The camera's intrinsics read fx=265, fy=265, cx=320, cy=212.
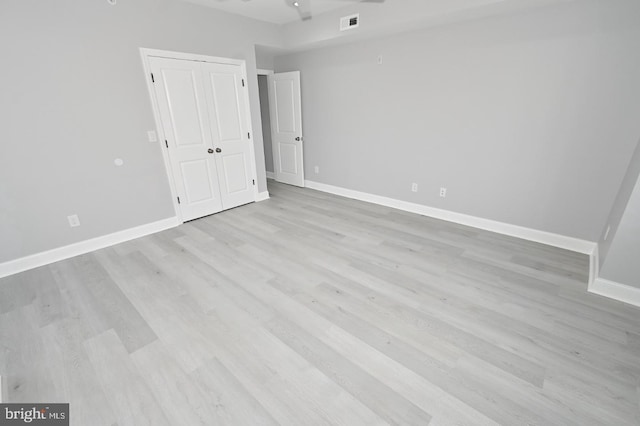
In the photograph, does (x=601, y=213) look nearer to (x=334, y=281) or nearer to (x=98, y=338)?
(x=334, y=281)

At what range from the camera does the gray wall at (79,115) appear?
246 centimetres

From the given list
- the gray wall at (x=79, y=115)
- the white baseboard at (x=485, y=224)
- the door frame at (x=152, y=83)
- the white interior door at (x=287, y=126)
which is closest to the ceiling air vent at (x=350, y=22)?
the white interior door at (x=287, y=126)

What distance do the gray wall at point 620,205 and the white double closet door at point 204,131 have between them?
4343mm

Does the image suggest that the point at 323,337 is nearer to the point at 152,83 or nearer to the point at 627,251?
the point at 627,251

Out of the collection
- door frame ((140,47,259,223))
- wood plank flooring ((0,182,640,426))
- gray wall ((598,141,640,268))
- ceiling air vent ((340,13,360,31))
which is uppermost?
ceiling air vent ((340,13,360,31))

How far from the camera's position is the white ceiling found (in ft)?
10.8

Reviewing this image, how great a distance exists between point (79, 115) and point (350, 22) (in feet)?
10.9

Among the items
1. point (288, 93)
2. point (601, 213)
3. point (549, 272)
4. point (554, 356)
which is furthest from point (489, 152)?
point (288, 93)

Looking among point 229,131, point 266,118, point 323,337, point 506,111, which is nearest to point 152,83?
point 229,131

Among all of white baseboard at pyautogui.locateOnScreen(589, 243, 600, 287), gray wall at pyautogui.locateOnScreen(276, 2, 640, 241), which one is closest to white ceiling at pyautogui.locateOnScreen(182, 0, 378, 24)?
gray wall at pyautogui.locateOnScreen(276, 2, 640, 241)

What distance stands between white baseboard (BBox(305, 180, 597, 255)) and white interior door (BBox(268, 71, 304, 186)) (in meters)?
1.16

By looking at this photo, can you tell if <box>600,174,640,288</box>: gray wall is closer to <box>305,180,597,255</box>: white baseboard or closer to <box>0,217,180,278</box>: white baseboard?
<box>305,180,597,255</box>: white baseboard

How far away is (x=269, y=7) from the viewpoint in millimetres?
3463

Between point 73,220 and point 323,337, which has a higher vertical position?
point 73,220
